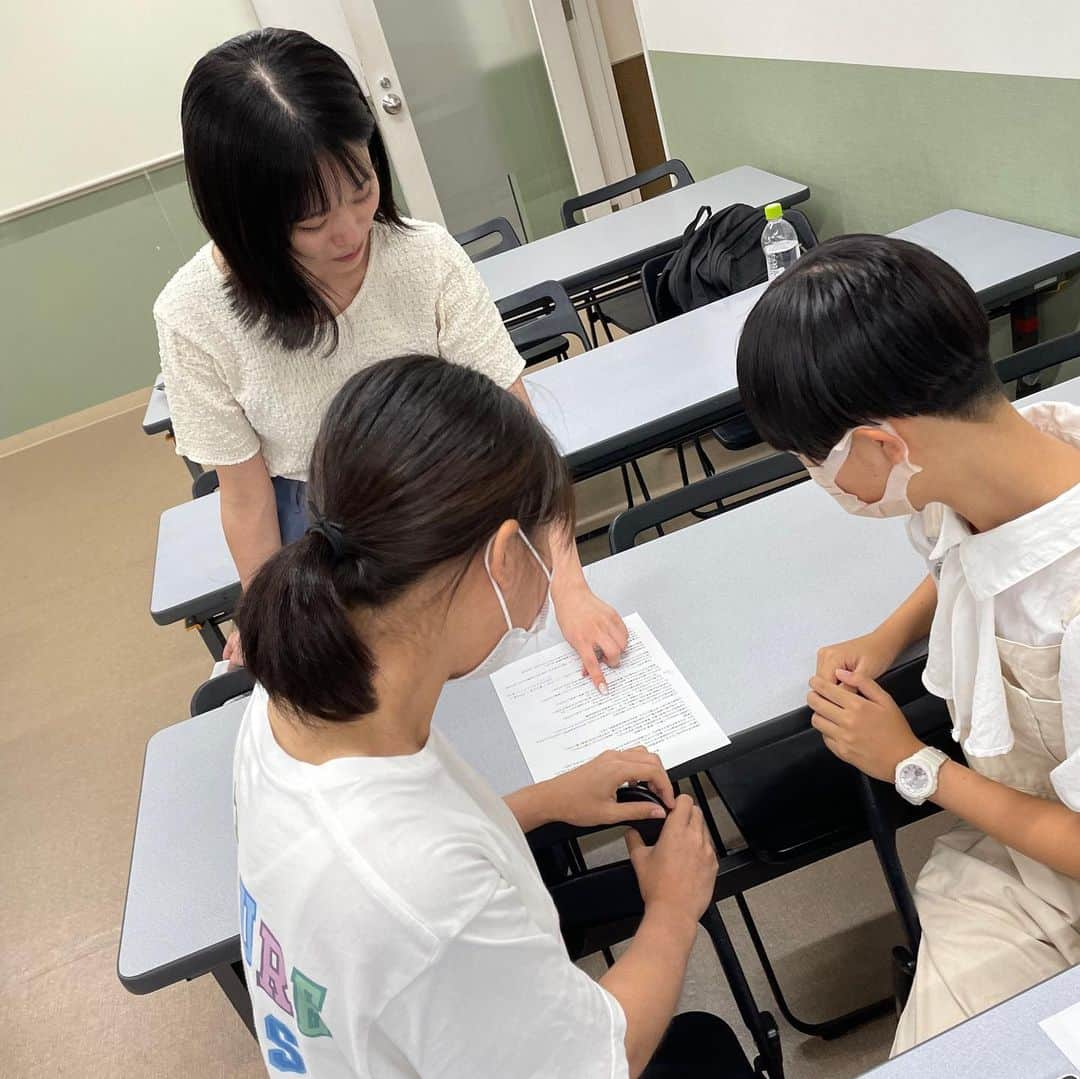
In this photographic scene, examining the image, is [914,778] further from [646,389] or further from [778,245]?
[778,245]

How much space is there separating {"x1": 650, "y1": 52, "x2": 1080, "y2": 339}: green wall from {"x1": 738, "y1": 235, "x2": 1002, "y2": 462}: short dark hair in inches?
55.1

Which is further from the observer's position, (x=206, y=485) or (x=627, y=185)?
(x=627, y=185)

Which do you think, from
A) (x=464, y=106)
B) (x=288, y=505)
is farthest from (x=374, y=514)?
(x=464, y=106)

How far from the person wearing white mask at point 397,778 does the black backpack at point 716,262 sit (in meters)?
2.05

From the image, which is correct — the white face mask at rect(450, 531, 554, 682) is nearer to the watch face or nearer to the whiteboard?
the watch face

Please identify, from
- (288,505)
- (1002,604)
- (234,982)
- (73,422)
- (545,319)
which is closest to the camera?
(1002,604)

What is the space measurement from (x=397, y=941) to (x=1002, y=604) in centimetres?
66

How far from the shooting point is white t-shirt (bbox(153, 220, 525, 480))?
1.45m

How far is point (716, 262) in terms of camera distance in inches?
108

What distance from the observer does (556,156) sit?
5.52m

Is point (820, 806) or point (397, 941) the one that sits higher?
point (397, 941)

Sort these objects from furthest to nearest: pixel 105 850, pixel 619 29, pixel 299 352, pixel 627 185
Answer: pixel 619 29 < pixel 627 185 < pixel 105 850 < pixel 299 352

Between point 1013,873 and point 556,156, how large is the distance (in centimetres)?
506

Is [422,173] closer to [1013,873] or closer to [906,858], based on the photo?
[906,858]
